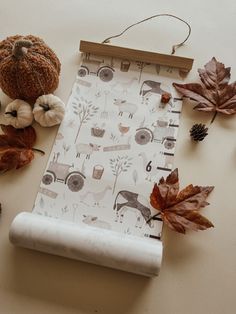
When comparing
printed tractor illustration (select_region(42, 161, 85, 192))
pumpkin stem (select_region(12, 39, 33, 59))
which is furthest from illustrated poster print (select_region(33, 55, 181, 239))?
pumpkin stem (select_region(12, 39, 33, 59))

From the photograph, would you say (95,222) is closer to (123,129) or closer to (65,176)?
(65,176)

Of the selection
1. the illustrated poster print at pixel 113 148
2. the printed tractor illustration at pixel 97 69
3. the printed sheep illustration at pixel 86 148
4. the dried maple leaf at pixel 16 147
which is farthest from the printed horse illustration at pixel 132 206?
the printed tractor illustration at pixel 97 69

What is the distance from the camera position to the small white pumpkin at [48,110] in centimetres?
90

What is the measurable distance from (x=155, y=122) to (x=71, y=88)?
0.25 m

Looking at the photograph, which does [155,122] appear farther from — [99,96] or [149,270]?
[149,270]

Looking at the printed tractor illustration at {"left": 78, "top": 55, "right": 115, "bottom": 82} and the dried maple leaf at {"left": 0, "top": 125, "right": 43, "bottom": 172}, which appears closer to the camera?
the dried maple leaf at {"left": 0, "top": 125, "right": 43, "bottom": 172}

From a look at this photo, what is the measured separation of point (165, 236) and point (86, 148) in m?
0.29

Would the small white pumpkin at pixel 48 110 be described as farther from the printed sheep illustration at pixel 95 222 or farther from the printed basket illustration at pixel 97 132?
the printed sheep illustration at pixel 95 222

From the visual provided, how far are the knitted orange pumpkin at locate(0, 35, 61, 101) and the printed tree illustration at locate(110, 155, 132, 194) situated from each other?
0.84 ft

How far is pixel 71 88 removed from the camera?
3.25 feet

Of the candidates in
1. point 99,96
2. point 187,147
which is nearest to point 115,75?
point 99,96

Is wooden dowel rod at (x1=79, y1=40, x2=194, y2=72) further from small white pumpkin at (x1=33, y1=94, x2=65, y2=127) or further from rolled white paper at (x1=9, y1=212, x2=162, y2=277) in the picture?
rolled white paper at (x1=9, y1=212, x2=162, y2=277)

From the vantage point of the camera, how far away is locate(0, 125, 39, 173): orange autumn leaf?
0.86 m

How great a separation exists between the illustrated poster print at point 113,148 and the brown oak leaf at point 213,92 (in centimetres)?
5
